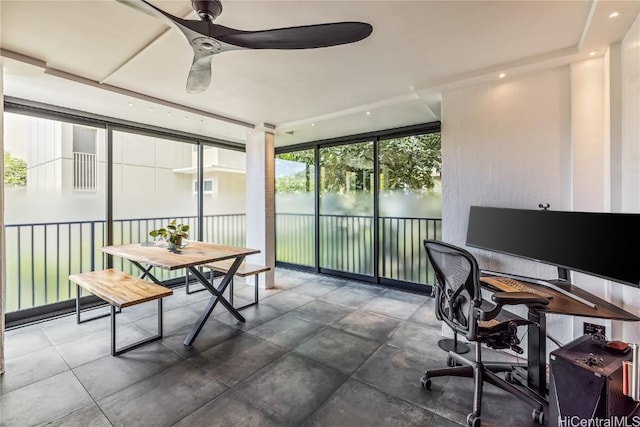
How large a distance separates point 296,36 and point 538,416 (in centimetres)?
263

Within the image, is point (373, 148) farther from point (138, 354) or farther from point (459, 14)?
point (138, 354)

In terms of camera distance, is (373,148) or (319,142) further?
(319,142)

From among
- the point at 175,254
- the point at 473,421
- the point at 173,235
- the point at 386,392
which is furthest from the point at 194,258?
the point at 473,421

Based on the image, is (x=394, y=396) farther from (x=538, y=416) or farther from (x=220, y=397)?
(x=220, y=397)

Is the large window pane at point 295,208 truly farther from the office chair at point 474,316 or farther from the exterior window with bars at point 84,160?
the office chair at point 474,316

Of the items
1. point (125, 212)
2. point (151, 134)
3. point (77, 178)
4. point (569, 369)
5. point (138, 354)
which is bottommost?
point (138, 354)

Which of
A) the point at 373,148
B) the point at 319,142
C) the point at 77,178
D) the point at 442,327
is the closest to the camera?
the point at 442,327

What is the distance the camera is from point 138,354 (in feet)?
8.17

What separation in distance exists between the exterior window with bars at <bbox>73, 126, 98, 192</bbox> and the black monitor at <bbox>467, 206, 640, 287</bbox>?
4524mm

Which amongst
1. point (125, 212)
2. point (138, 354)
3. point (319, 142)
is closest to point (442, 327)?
point (138, 354)

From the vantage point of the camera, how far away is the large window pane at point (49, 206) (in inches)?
122

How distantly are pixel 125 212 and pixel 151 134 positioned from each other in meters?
1.19

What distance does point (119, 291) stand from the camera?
102 inches

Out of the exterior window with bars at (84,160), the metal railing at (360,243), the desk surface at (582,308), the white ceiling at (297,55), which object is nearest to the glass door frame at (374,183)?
the metal railing at (360,243)
